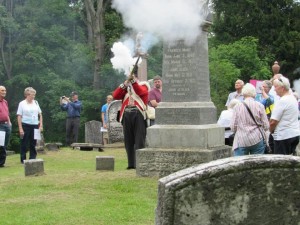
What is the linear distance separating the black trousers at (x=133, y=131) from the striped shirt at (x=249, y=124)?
2633 millimetres

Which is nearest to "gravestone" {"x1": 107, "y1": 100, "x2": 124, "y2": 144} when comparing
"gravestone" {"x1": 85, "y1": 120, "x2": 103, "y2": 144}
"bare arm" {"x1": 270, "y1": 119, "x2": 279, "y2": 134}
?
"gravestone" {"x1": 85, "y1": 120, "x2": 103, "y2": 144}

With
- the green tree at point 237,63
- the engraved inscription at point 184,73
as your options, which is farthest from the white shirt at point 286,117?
the green tree at point 237,63

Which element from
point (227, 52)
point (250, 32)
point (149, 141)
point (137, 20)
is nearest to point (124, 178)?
point (149, 141)

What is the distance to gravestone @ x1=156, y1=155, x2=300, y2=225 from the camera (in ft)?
12.4

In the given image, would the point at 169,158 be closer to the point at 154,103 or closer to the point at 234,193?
the point at 154,103

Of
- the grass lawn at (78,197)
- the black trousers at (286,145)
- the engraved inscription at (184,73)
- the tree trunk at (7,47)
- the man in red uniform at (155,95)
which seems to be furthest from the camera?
the tree trunk at (7,47)

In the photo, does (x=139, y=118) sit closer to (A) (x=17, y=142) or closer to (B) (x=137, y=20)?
(B) (x=137, y=20)

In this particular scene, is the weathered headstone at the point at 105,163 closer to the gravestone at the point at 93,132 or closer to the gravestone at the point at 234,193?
the gravestone at the point at 234,193

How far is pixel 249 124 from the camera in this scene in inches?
376

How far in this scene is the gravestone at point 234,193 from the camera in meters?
3.78

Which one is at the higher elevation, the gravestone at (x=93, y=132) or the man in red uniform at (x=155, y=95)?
the man in red uniform at (x=155, y=95)

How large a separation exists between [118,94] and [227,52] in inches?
923

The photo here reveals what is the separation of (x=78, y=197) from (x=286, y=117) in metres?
3.28

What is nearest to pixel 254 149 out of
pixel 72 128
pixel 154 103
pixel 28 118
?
pixel 154 103
